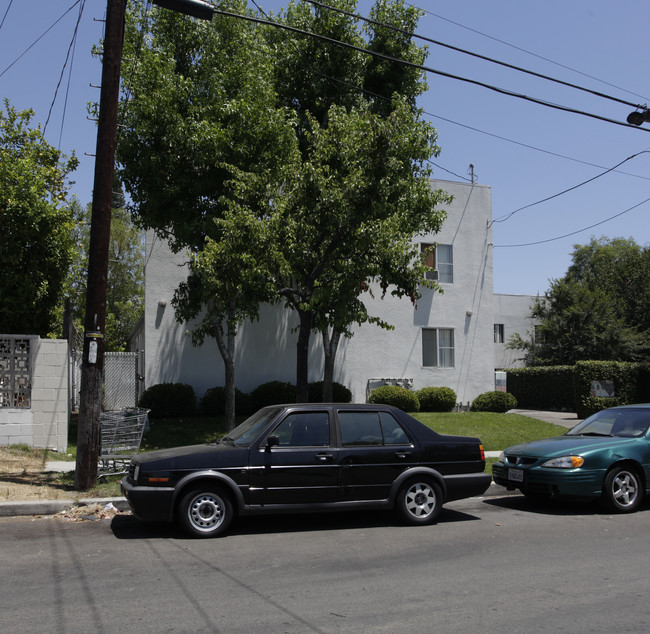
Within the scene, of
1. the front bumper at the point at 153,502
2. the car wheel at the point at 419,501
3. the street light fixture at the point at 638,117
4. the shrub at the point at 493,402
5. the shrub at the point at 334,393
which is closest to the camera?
the front bumper at the point at 153,502

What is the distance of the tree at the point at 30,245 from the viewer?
14.0 m

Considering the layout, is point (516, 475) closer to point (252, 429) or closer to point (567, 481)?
point (567, 481)

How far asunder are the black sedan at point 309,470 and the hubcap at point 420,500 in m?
0.01

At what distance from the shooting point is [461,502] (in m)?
10.2

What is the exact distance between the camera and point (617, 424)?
10.1 meters

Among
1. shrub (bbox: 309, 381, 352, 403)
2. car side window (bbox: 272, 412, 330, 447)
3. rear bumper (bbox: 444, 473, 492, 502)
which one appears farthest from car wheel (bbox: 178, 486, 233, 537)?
shrub (bbox: 309, 381, 352, 403)

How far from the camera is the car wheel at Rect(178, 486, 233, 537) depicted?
7473 mm

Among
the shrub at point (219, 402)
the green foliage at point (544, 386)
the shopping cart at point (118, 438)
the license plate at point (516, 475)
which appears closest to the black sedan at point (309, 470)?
the license plate at point (516, 475)

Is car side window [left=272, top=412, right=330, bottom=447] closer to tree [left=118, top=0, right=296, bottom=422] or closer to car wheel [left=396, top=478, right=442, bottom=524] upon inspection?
car wheel [left=396, top=478, right=442, bottom=524]

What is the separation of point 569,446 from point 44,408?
33.9ft

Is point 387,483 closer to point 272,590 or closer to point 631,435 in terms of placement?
point 272,590

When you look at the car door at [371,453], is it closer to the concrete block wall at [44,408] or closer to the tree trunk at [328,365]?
the concrete block wall at [44,408]

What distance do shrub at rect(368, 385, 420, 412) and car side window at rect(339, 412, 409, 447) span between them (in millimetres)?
12087

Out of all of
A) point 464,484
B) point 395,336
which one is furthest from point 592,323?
point 464,484
